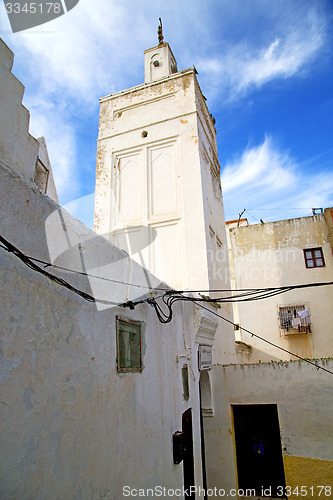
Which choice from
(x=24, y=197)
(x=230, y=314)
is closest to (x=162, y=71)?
(x=230, y=314)

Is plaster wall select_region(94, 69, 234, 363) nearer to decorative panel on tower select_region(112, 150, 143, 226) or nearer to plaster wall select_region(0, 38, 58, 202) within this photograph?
decorative panel on tower select_region(112, 150, 143, 226)

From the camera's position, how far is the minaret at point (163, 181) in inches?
309

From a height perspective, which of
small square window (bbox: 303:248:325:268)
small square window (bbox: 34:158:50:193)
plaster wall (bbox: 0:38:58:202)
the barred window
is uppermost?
small square window (bbox: 303:248:325:268)

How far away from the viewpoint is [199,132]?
889 centimetres

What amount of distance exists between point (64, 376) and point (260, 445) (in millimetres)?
9777

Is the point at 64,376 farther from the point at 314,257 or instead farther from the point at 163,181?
the point at 314,257

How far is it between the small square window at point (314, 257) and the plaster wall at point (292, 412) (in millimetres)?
8892

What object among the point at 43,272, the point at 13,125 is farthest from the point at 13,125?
the point at 43,272

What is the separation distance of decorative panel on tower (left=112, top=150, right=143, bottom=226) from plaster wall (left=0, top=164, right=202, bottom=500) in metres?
4.81

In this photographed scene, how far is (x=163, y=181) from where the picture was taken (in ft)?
28.4

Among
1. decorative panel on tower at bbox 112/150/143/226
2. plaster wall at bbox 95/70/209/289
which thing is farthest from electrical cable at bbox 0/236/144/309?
decorative panel on tower at bbox 112/150/143/226

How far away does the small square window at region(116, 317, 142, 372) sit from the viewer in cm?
341

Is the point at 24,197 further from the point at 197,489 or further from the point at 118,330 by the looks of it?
the point at 197,489

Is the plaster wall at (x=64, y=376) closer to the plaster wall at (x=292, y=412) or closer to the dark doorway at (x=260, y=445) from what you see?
the plaster wall at (x=292, y=412)
